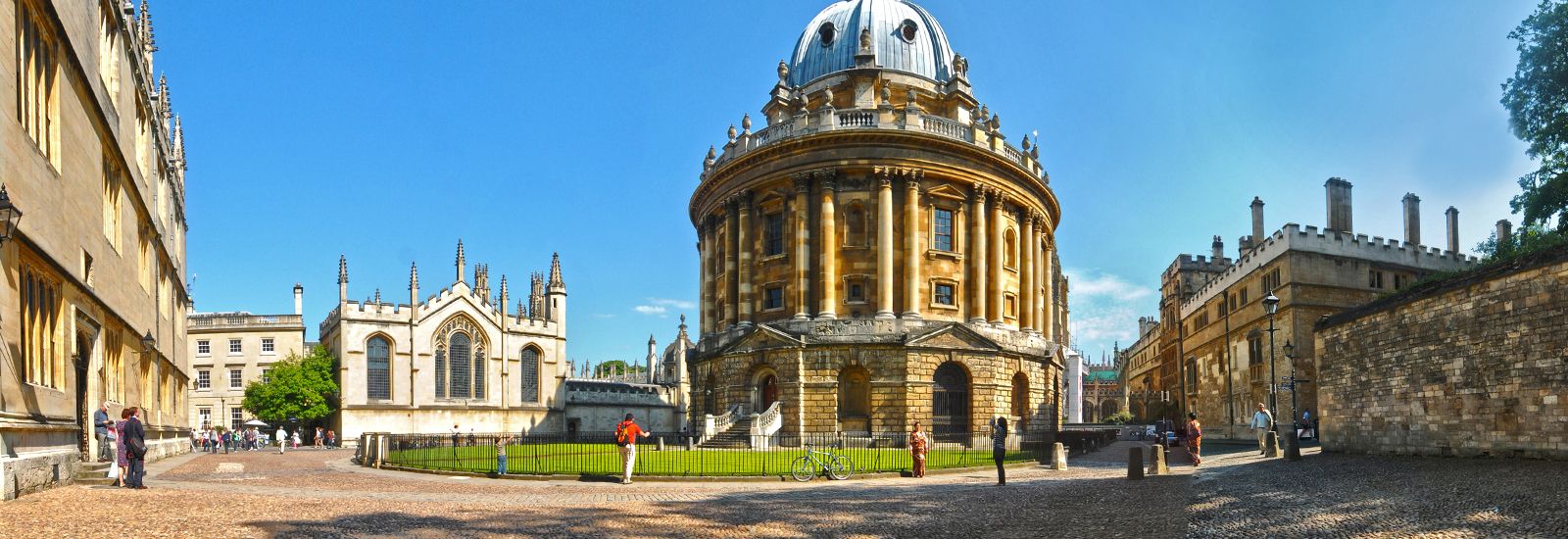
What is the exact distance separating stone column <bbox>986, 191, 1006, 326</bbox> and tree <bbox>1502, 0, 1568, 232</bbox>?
58.7ft

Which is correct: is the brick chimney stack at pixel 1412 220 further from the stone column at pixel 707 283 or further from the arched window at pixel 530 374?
the arched window at pixel 530 374

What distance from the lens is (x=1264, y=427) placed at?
29.2 m

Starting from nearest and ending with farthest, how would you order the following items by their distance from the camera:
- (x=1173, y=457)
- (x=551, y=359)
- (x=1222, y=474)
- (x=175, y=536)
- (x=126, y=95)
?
1. (x=175, y=536)
2. (x=1222, y=474)
3. (x=126, y=95)
4. (x=1173, y=457)
5. (x=551, y=359)

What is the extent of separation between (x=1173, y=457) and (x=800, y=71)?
Answer: 27785mm

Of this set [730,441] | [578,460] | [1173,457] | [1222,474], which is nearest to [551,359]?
[730,441]

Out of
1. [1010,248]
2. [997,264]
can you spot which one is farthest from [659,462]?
[1010,248]

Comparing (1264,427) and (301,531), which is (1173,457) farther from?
(301,531)

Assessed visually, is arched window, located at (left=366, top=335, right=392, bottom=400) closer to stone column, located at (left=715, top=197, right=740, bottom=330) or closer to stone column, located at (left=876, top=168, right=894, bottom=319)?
stone column, located at (left=715, top=197, right=740, bottom=330)

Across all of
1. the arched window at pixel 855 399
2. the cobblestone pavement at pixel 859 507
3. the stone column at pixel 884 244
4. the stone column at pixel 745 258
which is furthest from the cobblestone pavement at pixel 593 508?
the stone column at pixel 745 258

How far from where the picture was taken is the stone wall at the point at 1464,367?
59.9 feet

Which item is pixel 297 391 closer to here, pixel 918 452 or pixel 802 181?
pixel 802 181

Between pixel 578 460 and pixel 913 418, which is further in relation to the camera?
pixel 913 418

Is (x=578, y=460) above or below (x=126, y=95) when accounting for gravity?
below

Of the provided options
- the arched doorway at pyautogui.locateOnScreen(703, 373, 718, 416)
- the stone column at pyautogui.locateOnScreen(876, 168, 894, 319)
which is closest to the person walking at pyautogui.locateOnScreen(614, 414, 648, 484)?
the stone column at pyautogui.locateOnScreen(876, 168, 894, 319)
